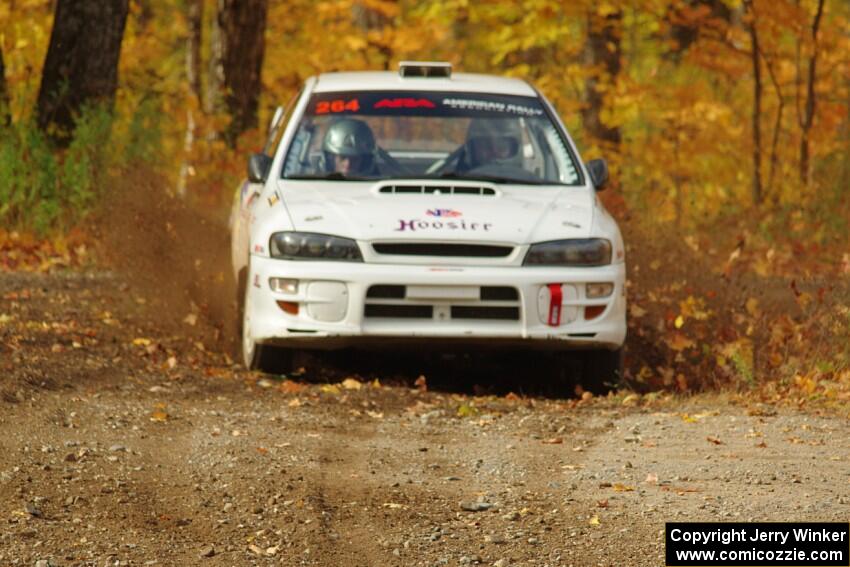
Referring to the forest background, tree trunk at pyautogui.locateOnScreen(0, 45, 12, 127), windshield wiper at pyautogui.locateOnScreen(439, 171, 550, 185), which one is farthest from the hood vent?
tree trunk at pyautogui.locateOnScreen(0, 45, 12, 127)

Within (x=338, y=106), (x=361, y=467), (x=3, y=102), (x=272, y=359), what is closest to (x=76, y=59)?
(x=3, y=102)

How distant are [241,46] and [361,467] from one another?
1120 cm

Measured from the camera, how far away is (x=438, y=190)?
8.43 metres

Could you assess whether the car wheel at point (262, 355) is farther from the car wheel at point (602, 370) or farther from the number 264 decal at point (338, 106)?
the car wheel at point (602, 370)

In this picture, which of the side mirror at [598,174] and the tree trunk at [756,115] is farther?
the tree trunk at [756,115]

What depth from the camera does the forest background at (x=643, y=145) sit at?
9555 millimetres

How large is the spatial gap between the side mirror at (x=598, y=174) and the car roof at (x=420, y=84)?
85 cm

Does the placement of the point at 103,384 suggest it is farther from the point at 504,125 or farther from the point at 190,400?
the point at 504,125

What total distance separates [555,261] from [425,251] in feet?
2.25

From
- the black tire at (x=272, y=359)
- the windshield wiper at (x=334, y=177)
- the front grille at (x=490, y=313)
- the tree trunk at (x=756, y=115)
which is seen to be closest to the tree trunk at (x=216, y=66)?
the tree trunk at (x=756, y=115)

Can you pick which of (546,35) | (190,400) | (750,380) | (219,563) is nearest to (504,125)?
(750,380)

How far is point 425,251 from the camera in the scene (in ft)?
25.8

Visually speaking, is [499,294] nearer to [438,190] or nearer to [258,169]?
Result: [438,190]

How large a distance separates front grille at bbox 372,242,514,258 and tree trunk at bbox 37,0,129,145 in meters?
7.23
